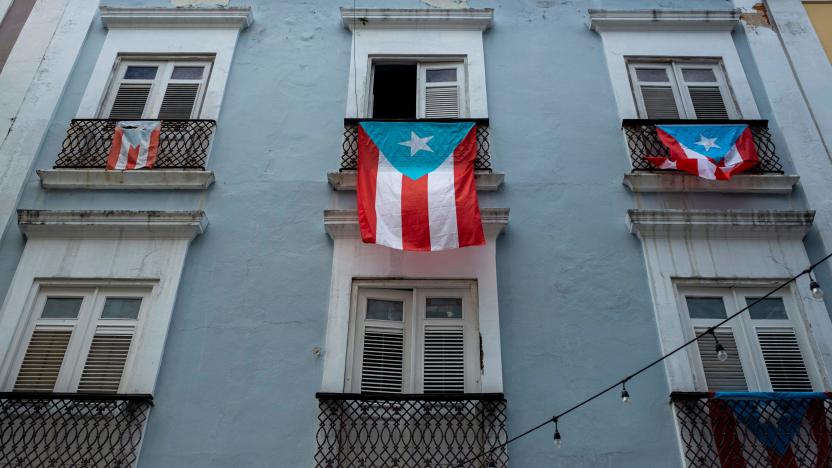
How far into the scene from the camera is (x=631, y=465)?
7.05 metres

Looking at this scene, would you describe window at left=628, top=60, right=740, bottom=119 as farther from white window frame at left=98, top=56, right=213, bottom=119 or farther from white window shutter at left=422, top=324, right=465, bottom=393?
white window frame at left=98, top=56, right=213, bottom=119

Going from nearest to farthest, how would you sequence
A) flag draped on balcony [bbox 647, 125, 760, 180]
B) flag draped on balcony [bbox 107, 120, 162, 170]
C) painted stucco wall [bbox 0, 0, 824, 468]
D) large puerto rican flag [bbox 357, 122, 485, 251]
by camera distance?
painted stucco wall [bbox 0, 0, 824, 468] < large puerto rican flag [bbox 357, 122, 485, 251] < flag draped on balcony [bbox 647, 125, 760, 180] < flag draped on balcony [bbox 107, 120, 162, 170]

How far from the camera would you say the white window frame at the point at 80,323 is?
302 inches

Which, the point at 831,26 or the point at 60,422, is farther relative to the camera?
the point at 831,26

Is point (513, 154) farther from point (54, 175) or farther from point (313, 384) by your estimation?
point (54, 175)

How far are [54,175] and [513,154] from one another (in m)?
5.53

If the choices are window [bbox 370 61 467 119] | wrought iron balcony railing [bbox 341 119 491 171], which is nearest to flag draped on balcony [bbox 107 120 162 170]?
wrought iron balcony railing [bbox 341 119 491 171]

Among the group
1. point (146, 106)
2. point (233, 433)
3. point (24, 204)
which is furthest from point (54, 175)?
point (233, 433)

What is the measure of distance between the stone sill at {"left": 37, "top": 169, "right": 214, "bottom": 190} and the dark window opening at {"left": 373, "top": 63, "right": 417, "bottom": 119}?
275 centimetres

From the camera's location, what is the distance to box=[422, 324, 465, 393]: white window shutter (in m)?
7.68

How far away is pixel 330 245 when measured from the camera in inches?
338

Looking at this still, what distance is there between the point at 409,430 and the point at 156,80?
6.01 m

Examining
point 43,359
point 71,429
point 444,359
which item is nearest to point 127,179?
point 43,359

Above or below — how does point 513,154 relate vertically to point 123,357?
above
